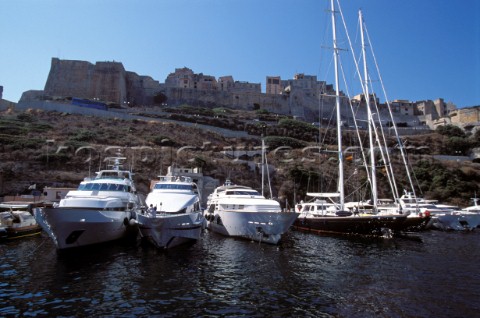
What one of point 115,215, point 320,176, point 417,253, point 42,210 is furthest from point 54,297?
point 320,176

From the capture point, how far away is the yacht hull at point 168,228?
57.1 ft

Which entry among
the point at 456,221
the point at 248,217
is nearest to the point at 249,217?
the point at 248,217

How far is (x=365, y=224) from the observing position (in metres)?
24.4

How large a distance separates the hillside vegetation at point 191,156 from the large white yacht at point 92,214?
52.6 feet

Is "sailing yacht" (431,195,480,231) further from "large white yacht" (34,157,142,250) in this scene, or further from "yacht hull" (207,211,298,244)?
"large white yacht" (34,157,142,250)

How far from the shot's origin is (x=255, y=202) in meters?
22.8

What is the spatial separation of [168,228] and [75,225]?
4.39m

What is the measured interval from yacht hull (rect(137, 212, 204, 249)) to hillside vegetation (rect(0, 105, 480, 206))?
64.3 ft

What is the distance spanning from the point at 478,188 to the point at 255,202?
41670 mm

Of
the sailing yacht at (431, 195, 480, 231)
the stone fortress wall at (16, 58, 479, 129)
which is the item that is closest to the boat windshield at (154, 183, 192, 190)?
the sailing yacht at (431, 195, 480, 231)

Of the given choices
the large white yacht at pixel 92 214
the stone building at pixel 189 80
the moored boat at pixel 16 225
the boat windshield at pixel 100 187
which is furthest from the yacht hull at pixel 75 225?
the stone building at pixel 189 80

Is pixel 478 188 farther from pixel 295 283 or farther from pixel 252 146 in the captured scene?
pixel 295 283

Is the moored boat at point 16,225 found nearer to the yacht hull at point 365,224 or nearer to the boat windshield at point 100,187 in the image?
the boat windshield at point 100,187

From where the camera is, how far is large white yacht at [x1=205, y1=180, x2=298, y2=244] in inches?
811
